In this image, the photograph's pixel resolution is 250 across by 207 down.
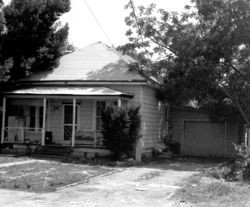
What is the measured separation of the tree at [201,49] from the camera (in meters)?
22.4

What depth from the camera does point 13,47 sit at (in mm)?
24609

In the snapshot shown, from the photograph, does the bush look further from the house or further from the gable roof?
the gable roof

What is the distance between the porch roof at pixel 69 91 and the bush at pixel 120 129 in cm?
99

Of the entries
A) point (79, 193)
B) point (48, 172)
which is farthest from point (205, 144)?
point (79, 193)

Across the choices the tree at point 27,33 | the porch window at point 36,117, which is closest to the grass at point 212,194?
the porch window at point 36,117

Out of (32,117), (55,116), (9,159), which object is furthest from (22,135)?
(9,159)

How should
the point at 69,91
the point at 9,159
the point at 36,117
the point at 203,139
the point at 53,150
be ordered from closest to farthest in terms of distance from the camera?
the point at 9,159, the point at 53,150, the point at 69,91, the point at 36,117, the point at 203,139

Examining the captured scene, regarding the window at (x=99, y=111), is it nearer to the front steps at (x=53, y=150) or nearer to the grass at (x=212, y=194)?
the front steps at (x=53, y=150)

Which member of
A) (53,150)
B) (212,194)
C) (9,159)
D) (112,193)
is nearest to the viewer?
(212,194)

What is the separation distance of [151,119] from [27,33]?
790 cm

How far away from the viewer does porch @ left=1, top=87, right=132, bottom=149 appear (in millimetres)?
23016

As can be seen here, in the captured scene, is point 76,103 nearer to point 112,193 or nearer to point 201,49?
point 201,49

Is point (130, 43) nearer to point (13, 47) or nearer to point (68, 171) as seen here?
point (13, 47)

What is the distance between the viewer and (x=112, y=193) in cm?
1280
